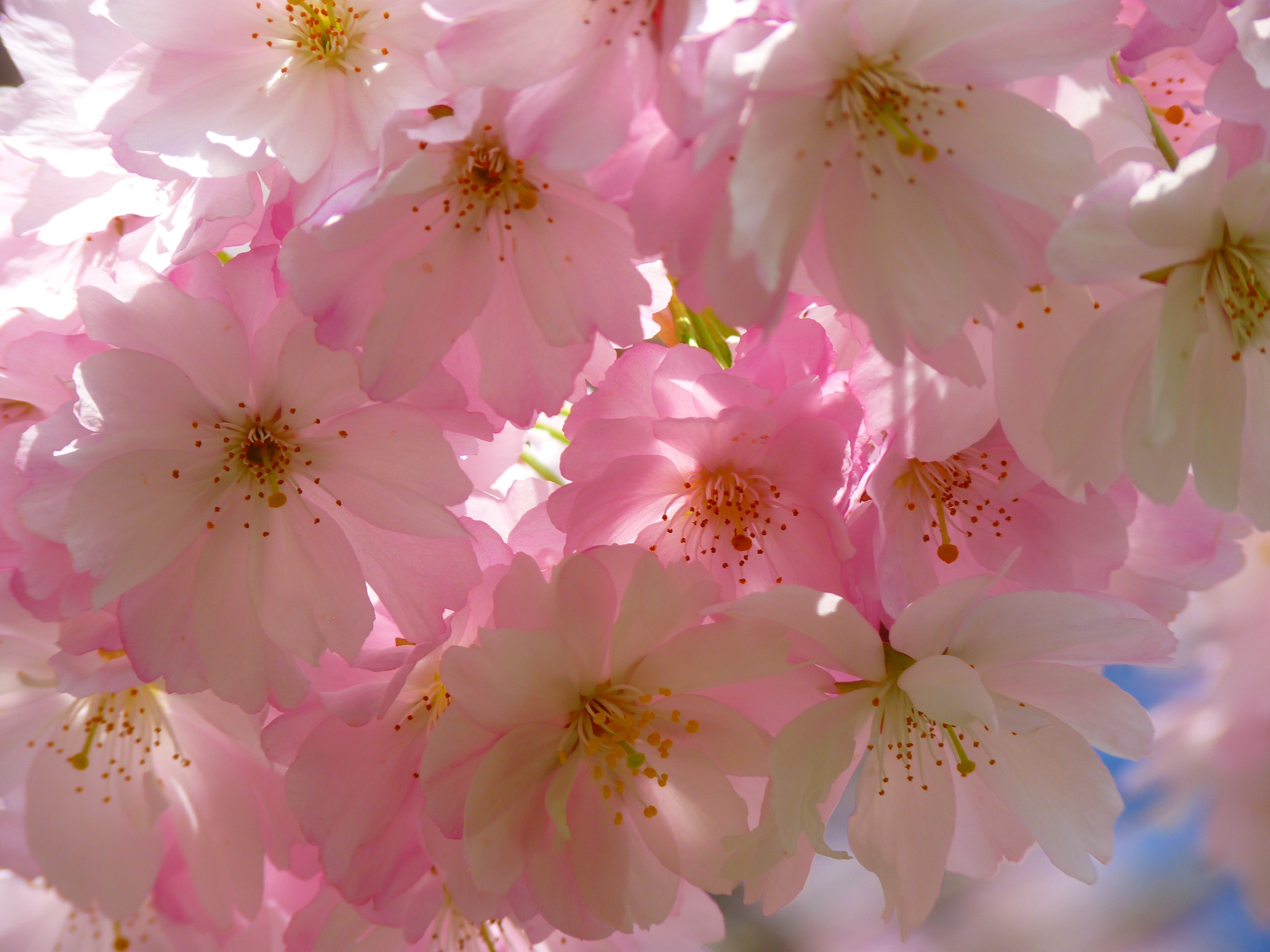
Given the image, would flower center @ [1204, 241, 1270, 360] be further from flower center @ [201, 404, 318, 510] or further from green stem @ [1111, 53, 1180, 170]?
flower center @ [201, 404, 318, 510]

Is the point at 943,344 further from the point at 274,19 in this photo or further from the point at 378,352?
the point at 274,19

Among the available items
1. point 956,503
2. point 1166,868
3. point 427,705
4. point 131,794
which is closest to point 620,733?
point 427,705

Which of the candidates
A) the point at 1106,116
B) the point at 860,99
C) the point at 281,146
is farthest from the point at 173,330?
the point at 1106,116

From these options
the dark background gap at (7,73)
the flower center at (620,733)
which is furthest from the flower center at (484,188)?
the dark background gap at (7,73)

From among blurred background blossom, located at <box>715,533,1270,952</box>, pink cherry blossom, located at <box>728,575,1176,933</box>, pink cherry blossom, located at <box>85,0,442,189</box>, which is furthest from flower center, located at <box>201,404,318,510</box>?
blurred background blossom, located at <box>715,533,1270,952</box>

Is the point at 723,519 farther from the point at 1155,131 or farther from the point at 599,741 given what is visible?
the point at 1155,131

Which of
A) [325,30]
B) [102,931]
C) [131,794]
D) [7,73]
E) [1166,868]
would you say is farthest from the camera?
[1166,868]

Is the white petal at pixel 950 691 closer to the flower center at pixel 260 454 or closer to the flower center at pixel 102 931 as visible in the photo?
the flower center at pixel 260 454
